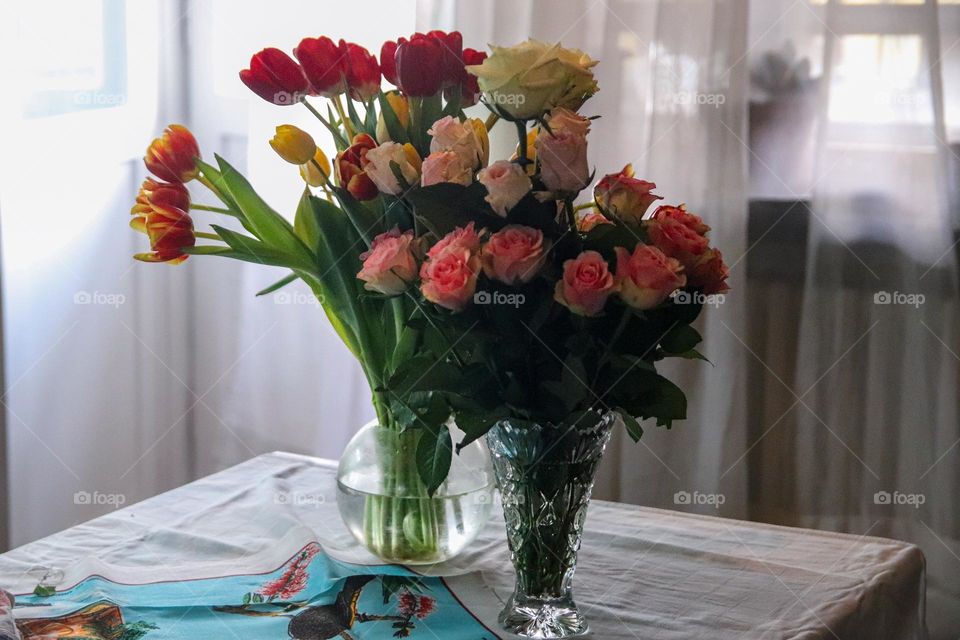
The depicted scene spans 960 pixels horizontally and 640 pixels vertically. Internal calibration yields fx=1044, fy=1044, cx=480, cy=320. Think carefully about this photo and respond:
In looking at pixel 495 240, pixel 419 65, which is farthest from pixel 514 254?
pixel 419 65

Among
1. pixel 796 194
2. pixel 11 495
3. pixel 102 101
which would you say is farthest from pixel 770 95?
pixel 11 495

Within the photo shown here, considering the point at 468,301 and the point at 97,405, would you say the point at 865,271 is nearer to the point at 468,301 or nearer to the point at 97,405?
the point at 468,301

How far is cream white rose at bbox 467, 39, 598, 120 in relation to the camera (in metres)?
0.81

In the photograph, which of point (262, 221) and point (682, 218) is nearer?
point (682, 218)

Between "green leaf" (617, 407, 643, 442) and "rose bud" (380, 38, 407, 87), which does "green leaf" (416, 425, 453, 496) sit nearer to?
"green leaf" (617, 407, 643, 442)

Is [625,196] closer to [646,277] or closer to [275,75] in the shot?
[646,277]

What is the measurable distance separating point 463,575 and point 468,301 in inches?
13.7

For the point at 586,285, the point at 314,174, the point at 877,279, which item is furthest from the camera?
the point at 877,279

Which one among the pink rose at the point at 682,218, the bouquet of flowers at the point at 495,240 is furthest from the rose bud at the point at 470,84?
the pink rose at the point at 682,218

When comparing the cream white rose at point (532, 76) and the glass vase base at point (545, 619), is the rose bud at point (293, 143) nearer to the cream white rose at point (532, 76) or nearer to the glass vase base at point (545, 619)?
the cream white rose at point (532, 76)

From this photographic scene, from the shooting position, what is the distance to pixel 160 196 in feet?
3.22

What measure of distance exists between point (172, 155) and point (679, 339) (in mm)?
502

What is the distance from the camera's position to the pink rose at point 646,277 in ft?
2.64

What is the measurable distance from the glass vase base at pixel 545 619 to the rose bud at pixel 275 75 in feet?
1.67
